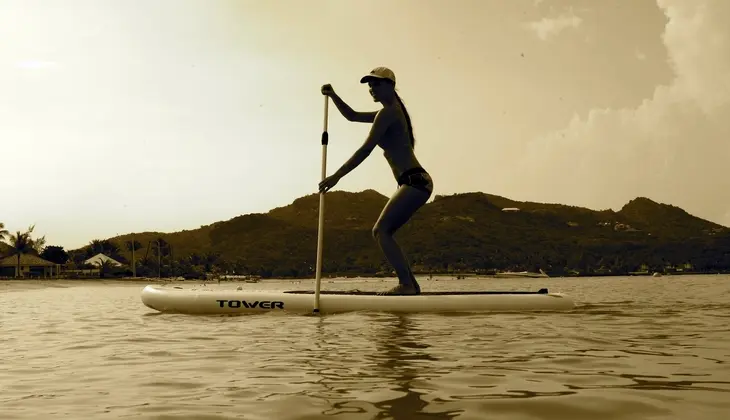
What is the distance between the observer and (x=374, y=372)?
4.66 metres

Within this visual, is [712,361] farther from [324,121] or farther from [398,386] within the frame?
[324,121]

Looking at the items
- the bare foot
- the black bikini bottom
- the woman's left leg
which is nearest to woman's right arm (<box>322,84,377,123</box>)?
the black bikini bottom

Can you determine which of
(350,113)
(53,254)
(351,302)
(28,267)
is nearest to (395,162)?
(350,113)

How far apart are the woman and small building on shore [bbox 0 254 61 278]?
96893mm

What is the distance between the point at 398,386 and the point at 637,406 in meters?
1.40

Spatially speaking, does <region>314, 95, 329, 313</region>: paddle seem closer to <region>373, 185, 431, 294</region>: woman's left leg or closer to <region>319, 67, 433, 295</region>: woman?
<region>319, 67, 433, 295</region>: woman

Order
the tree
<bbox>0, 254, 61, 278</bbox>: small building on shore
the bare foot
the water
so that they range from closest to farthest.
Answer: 1. the water
2. the bare foot
3. <bbox>0, 254, 61, 278</bbox>: small building on shore
4. the tree

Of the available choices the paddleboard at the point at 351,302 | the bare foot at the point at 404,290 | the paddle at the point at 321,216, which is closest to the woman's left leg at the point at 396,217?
the bare foot at the point at 404,290

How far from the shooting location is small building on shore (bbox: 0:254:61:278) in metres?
94.7

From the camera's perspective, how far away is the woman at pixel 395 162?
1083cm

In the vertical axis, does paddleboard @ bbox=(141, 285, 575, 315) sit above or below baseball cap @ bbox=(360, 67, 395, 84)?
below

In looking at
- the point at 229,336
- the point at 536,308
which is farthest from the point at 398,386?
the point at 536,308

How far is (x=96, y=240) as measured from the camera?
135500 millimetres

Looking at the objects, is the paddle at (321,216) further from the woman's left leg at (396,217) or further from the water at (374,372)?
the water at (374,372)
